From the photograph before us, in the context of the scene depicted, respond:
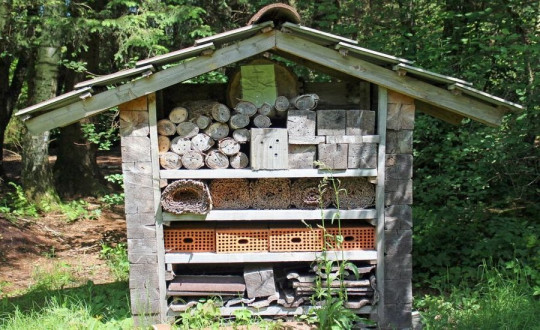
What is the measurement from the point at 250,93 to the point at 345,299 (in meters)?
2.10

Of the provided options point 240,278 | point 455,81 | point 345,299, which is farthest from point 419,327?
point 455,81

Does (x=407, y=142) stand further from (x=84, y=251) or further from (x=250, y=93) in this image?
(x=84, y=251)

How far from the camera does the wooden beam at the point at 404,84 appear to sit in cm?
445

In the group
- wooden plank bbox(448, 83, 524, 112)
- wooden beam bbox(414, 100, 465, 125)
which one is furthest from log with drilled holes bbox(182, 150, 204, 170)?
wooden plank bbox(448, 83, 524, 112)

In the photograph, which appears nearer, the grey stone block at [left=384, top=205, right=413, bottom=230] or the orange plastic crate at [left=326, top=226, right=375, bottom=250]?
the grey stone block at [left=384, top=205, right=413, bottom=230]

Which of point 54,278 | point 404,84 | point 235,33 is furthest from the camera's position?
point 54,278

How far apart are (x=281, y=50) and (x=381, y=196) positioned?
162 cm

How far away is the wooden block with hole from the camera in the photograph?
15.0 feet

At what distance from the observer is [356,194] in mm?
4805

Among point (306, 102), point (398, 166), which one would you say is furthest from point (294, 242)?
point (306, 102)

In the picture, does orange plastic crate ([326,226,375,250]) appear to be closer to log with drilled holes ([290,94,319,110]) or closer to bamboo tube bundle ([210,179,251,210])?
bamboo tube bundle ([210,179,251,210])

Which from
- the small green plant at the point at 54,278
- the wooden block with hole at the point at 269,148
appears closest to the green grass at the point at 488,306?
the wooden block with hole at the point at 269,148

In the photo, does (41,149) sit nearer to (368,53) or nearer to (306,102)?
(306,102)

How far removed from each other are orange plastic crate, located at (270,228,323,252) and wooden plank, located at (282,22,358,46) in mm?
1746
